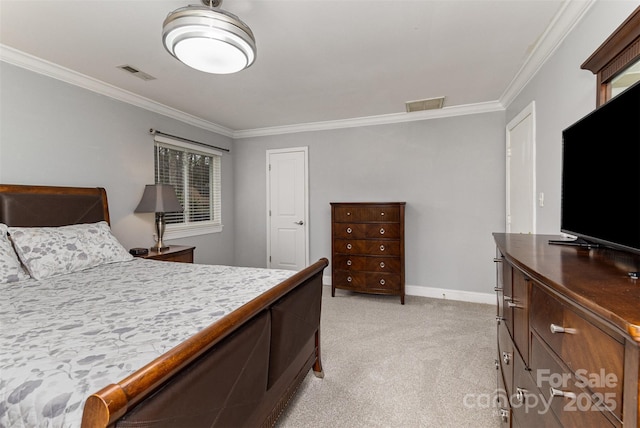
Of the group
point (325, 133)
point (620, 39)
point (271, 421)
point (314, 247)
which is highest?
point (325, 133)

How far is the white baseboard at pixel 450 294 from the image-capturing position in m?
3.72

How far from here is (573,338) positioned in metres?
0.71

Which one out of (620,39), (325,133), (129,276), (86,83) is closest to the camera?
(620,39)

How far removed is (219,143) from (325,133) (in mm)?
1700

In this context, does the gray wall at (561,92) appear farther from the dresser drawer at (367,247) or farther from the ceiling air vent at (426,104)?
the dresser drawer at (367,247)

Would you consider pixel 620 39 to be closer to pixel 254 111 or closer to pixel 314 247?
pixel 254 111

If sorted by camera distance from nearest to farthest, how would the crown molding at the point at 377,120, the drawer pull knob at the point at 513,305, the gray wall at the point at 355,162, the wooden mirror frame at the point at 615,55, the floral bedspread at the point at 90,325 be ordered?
the floral bedspread at the point at 90,325 < the drawer pull knob at the point at 513,305 < the wooden mirror frame at the point at 615,55 < the gray wall at the point at 355,162 < the crown molding at the point at 377,120

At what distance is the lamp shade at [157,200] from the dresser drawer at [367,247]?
206 cm

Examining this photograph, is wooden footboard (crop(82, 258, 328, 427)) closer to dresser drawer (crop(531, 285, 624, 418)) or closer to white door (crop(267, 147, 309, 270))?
dresser drawer (crop(531, 285, 624, 418))

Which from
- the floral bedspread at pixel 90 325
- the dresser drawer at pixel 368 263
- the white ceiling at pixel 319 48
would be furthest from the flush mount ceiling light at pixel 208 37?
the dresser drawer at pixel 368 263

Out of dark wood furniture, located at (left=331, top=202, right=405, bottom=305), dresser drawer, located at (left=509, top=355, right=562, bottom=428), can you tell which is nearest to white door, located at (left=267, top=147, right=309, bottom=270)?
dark wood furniture, located at (left=331, top=202, right=405, bottom=305)

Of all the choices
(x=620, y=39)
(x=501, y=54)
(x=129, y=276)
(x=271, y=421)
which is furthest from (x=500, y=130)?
(x=129, y=276)

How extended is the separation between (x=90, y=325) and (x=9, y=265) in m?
1.25

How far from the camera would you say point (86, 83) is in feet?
9.37
